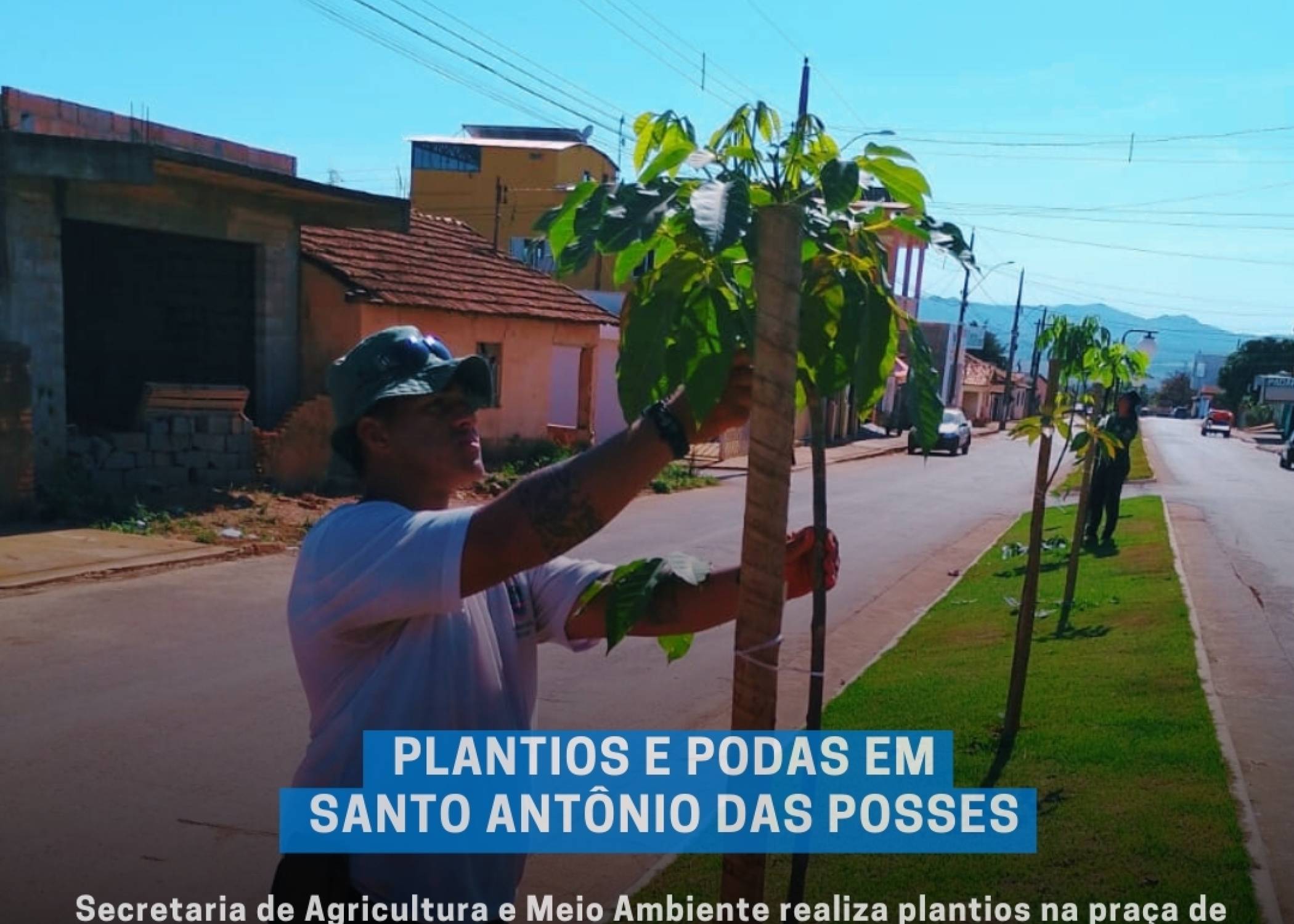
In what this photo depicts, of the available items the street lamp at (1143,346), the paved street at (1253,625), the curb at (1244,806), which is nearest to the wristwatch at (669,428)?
the curb at (1244,806)

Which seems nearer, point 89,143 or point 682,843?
point 682,843

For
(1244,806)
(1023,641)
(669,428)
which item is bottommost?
(1244,806)

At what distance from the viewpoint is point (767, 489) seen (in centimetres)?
194

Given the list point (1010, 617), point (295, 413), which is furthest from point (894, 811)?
point (295, 413)

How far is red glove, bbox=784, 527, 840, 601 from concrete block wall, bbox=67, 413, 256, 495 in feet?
40.9

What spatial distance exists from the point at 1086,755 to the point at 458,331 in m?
14.9

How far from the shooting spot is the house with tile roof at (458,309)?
1658 centimetres

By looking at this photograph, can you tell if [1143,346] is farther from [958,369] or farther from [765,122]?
[958,369]

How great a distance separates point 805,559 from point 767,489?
407 mm

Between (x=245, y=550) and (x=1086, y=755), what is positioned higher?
(x=1086, y=755)

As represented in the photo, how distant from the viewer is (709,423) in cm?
192

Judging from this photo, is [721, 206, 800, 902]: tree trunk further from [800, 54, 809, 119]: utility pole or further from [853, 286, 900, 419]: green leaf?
[800, 54, 809, 119]: utility pole

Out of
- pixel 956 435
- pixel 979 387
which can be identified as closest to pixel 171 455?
pixel 956 435

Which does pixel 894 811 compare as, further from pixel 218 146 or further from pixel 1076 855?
pixel 218 146
